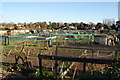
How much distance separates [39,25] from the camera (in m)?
31.5

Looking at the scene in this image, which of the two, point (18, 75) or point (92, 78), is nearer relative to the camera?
point (92, 78)

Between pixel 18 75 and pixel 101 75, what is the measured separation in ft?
7.52

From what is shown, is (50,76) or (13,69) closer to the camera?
(50,76)

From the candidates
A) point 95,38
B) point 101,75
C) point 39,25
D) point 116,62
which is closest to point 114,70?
point 116,62

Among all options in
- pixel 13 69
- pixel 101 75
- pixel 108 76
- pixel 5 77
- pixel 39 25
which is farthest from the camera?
pixel 39 25

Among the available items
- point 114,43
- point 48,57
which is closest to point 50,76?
point 48,57

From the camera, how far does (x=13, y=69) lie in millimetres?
4996

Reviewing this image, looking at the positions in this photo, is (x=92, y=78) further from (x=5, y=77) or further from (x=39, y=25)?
(x=39, y=25)

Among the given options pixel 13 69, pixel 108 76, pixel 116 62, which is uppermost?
pixel 116 62

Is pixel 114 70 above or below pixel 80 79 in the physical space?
above

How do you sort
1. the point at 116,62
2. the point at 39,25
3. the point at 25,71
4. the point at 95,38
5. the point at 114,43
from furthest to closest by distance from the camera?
the point at 39,25
the point at 95,38
the point at 114,43
the point at 25,71
the point at 116,62

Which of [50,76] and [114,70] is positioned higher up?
[114,70]

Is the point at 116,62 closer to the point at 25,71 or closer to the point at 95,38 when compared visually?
the point at 25,71

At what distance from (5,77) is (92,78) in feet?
7.60
